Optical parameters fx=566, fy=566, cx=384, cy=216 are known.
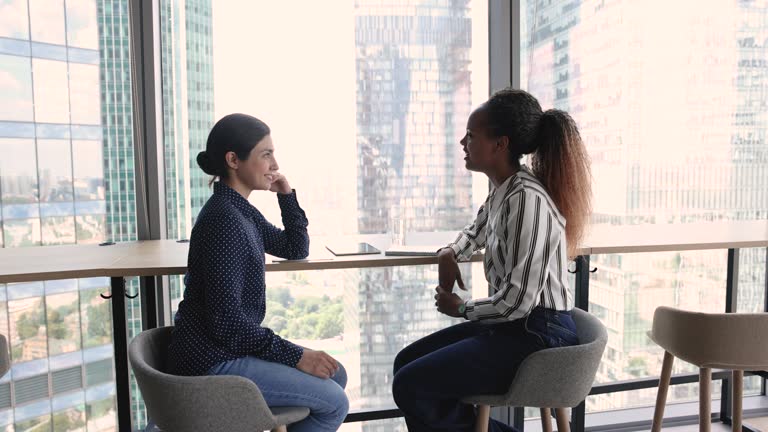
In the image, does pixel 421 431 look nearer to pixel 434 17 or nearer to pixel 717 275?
pixel 434 17

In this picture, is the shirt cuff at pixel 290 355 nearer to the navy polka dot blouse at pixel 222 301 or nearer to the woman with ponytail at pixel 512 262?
the navy polka dot blouse at pixel 222 301

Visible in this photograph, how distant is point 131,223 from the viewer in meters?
2.36

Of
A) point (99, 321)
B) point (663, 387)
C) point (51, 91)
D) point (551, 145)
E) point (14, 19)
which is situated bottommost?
point (663, 387)

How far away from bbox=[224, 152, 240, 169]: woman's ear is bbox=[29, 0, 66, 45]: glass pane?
1.30 meters

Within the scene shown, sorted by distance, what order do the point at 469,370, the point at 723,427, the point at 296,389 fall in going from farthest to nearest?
the point at 723,427
the point at 469,370
the point at 296,389

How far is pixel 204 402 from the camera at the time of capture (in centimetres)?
121

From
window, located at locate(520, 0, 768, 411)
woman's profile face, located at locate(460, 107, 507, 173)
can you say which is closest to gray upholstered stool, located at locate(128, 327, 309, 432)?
woman's profile face, located at locate(460, 107, 507, 173)

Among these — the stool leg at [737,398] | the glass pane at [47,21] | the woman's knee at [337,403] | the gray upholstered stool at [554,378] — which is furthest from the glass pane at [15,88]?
the stool leg at [737,398]

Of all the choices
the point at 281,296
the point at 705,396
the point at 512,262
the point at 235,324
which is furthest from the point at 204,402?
the point at 705,396

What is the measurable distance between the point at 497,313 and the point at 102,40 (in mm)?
1952

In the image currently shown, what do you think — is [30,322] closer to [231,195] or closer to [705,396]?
[231,195]

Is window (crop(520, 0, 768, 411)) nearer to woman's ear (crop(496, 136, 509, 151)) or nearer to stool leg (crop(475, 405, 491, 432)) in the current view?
woman's ear (crop(496, 136, 509, 151))

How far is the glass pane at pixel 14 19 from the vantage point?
2.21 m

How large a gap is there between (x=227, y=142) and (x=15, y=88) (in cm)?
131
